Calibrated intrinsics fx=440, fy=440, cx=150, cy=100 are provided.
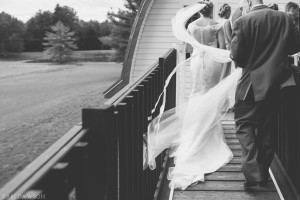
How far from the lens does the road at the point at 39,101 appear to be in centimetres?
2749

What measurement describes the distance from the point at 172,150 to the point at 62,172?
12.6 feet

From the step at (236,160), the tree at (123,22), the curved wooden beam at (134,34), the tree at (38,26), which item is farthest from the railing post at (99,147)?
the tree at (38,26)

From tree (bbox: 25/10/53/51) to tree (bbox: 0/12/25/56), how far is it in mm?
1342

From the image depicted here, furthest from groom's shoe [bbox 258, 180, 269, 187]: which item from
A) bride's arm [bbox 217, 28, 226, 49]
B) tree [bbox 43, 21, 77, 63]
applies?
tree [bbox 43, 21, 77, 63]

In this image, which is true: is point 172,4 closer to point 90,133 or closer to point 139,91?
point 139,91

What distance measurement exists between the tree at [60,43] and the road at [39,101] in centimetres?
211

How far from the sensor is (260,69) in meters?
3.80

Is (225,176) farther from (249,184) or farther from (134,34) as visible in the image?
(134,34)

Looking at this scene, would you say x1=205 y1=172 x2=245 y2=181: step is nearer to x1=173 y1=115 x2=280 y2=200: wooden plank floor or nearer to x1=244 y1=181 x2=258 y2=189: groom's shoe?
x1=173 y1=115 x2=280 y2=200: wooden plank floor

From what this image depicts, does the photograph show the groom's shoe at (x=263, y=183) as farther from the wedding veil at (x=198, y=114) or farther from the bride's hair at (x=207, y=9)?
the bride's hair at (x=207, y=9)

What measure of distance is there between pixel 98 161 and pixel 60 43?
72280mm

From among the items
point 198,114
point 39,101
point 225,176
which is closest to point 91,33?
point 39,101

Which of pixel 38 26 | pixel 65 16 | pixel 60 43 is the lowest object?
pixel 60 43

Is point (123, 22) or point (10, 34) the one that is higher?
point (123, 22)
